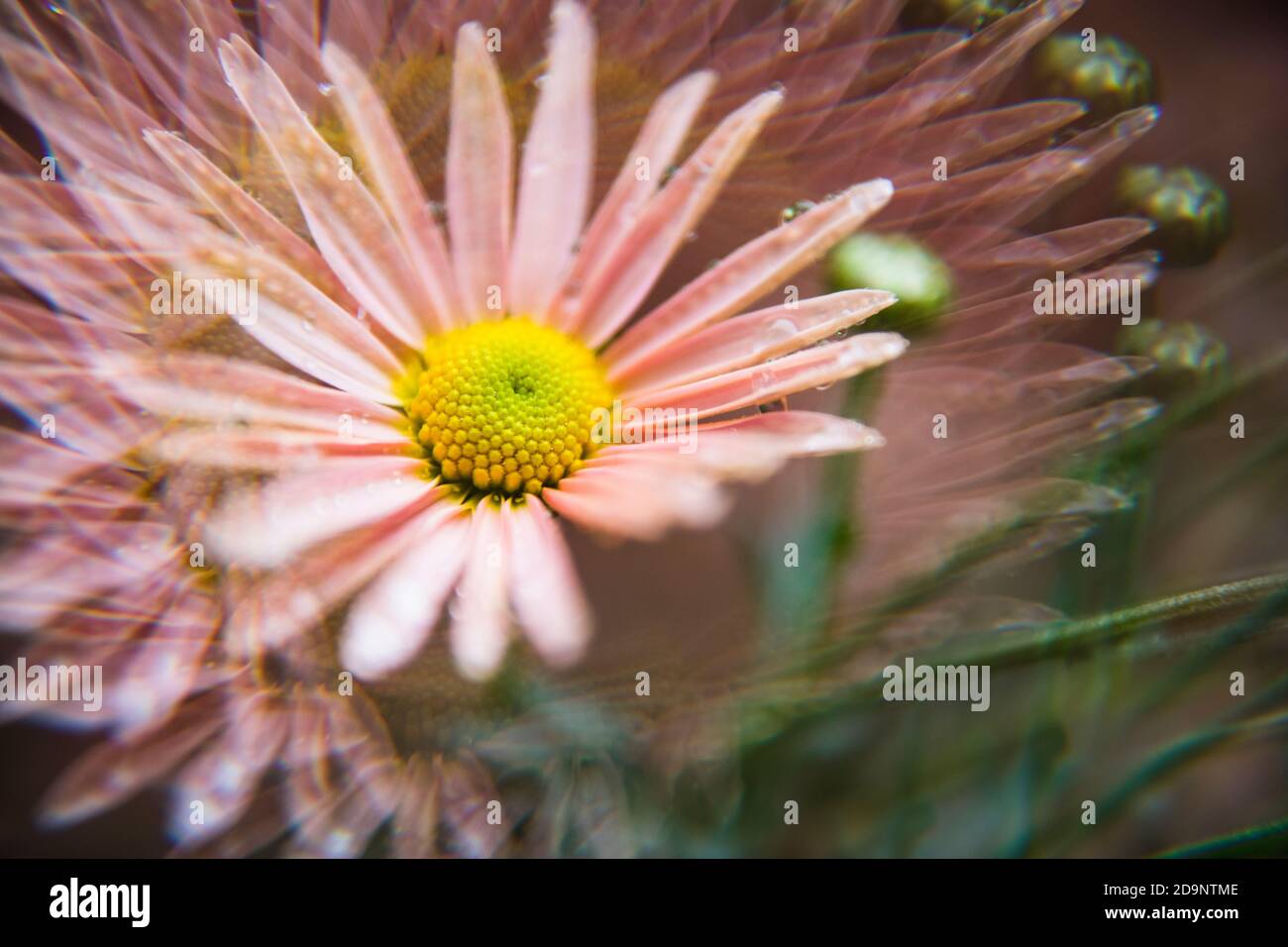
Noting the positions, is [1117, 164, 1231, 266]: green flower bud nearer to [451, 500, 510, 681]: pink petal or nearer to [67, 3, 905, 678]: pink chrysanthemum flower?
[67, 3, 905, 678]: pink chrysanthemum flower

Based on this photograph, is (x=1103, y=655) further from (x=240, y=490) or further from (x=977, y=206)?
(x=240, y=490)

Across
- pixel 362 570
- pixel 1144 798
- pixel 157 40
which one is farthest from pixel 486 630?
pixel 1144 798

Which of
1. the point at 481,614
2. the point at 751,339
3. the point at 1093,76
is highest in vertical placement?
the point at 1093,76

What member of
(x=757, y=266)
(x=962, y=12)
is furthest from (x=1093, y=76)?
(x=757, y=266)

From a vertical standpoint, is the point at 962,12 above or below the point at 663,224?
above

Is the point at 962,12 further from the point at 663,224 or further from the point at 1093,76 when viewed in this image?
the point at 663,224

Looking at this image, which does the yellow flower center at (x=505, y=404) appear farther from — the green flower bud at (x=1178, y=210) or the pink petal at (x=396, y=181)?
the green flower bud at (x=1178, y=210)

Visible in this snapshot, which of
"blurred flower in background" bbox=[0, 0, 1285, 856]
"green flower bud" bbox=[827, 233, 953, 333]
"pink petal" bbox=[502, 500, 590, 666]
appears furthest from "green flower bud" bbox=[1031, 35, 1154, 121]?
"pink petal" bbox=[502, 500, 590, 666]
